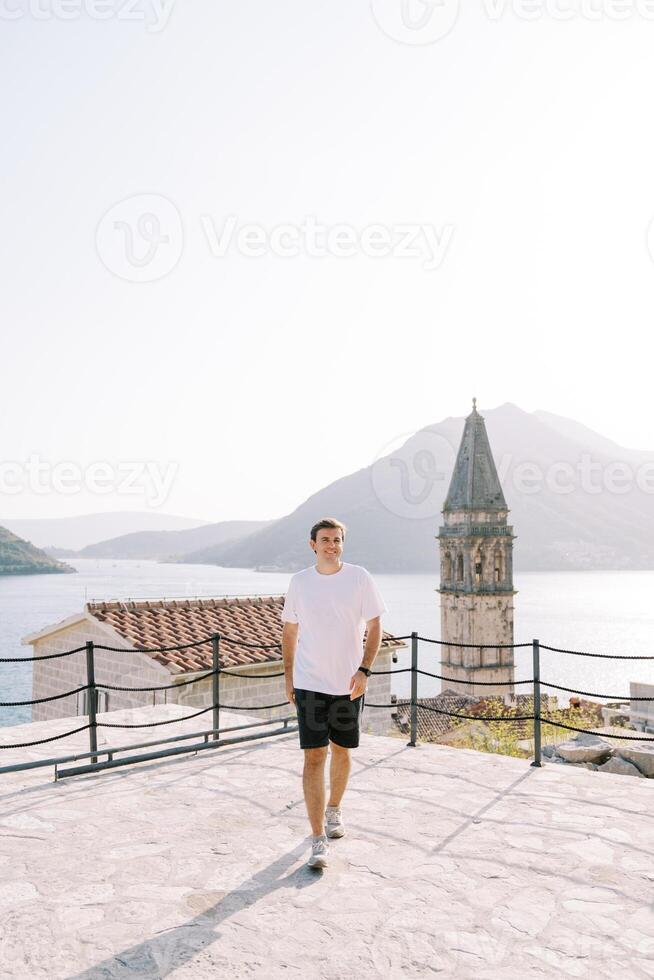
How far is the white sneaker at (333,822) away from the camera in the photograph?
5.10 m

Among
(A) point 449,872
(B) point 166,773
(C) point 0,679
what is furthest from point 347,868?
(C) point 0,679

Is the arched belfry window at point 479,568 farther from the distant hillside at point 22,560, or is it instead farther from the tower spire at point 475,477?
the distant hillside at point 22,560

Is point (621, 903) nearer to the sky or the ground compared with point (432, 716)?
nearer to the sky

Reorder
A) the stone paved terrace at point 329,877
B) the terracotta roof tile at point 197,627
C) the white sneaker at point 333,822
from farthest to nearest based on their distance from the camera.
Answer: the terracotta roof tile at point 197,627
the white sneaker at point 333,822
the stone paved terrace at point 329,877

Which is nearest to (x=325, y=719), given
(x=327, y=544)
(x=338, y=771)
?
(x=338, y=771)

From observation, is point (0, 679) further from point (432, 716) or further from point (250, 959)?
point (250, 959)

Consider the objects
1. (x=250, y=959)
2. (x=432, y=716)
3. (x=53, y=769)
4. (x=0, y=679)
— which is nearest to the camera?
(x=250, y=959)

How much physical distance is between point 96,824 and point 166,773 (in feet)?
4.83

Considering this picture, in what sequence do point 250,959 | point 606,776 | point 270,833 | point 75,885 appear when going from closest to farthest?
1. point 250,959
2. point 75,885
3. point 270,833
4. point 606,776

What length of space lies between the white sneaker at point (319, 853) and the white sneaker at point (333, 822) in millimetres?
440

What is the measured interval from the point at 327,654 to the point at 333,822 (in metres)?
1.24

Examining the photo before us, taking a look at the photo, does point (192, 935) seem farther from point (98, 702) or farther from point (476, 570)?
point (476, 570)

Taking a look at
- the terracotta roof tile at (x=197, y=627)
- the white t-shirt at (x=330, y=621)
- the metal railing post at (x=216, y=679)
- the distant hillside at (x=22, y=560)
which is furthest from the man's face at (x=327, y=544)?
the distant hillside at (x=22, y=560)

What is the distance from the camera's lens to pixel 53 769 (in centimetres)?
726
